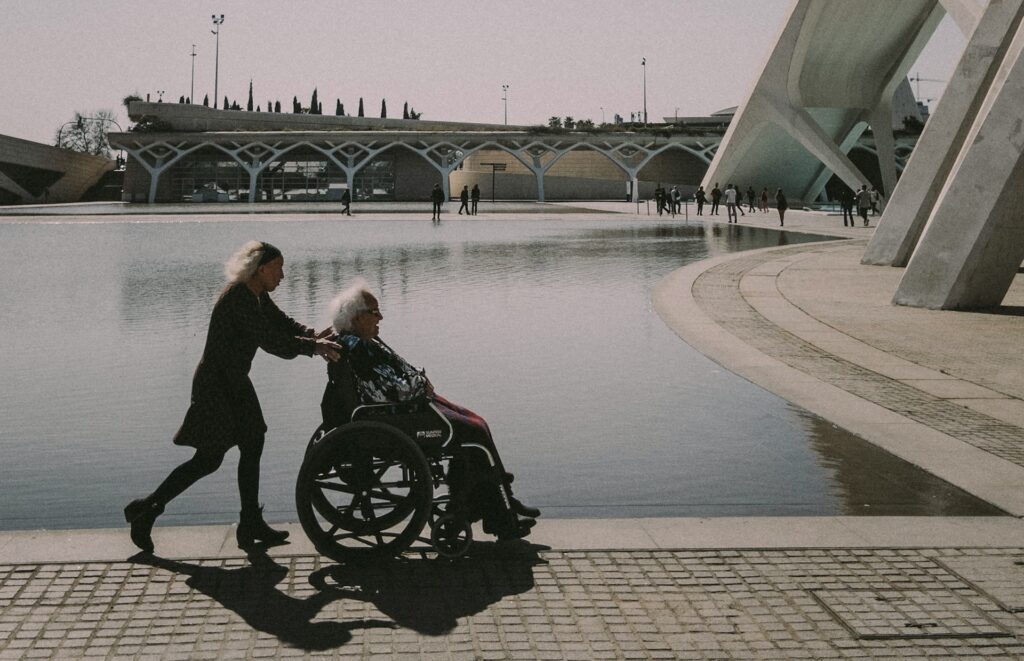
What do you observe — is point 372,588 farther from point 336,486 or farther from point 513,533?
point 513,533

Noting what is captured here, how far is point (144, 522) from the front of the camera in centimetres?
439

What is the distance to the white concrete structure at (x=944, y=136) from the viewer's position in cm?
1758

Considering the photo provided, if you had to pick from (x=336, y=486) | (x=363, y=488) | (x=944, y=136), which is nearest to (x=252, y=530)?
(x=336, y=486)

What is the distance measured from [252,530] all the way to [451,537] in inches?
33.7

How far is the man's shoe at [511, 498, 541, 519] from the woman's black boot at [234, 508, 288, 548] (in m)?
1.04

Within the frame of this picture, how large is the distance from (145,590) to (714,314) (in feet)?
32.1

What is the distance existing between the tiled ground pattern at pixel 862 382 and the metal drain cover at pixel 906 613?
2.52 meters

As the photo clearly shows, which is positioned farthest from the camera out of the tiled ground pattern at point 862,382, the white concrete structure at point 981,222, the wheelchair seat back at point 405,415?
the white concrete structure at point 981,222

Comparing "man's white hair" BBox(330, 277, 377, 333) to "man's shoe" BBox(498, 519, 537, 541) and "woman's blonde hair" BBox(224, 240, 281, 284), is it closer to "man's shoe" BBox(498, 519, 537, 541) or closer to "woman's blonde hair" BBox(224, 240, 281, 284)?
"woman's blonde hair" BBox(224, 240, 281, 284)

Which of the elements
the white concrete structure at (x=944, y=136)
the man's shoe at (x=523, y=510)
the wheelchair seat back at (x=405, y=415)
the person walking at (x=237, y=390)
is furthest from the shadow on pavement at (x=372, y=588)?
the white concrete structure at (x=944, y=136)

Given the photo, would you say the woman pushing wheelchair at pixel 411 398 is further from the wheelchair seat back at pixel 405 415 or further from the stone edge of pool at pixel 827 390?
the stone edge of pool at pixel 827 390

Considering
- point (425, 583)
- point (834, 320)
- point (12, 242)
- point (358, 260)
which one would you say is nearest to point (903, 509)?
point (425, 583)

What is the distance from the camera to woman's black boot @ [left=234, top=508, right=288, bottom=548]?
4516mm

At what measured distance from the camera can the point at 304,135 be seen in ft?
234
